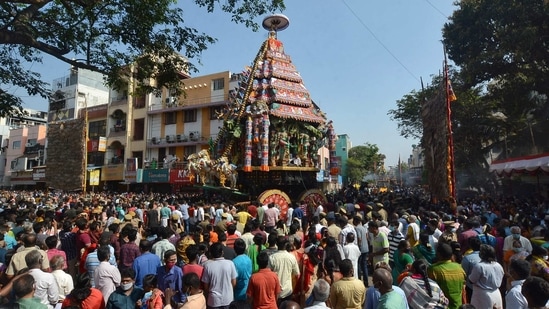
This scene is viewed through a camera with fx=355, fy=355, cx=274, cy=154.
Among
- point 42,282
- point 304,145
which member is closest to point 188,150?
point 304,145

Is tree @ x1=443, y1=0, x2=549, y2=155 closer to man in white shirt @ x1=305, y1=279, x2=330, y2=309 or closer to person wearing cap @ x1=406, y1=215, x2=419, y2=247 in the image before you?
person wearing cap @ x1=406, y1=215, x2=419, y2=247

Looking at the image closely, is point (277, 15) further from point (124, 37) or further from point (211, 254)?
point (211, 254)

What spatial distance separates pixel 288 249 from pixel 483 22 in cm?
2144

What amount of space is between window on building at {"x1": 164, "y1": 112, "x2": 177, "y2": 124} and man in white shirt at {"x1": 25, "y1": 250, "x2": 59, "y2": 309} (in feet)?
102

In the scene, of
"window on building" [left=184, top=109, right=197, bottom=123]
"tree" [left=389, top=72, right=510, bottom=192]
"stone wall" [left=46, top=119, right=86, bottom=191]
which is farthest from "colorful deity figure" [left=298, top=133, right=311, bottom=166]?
"stone wall" [left=46, top=119, right=86, bottom=191]

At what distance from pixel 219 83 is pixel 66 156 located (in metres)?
15.8

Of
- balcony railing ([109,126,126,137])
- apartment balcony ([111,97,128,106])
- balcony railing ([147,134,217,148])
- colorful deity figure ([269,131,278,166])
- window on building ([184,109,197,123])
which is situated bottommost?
colorful deity figure ([269,131,278,166])

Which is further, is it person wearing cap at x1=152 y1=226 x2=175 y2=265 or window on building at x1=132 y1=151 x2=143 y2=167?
window on building at x1=132 y1=151 x2=143 y2=167

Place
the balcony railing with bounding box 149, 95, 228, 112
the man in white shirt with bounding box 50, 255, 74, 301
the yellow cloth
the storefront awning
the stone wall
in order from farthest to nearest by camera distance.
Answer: the balcony railing with bounding box 149, 95, 228, 112, the stone wall, the storefront awning, the man in white shirt with bounding box 50, 255, 74, 301, the yellow cloth

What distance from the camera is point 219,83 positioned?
33.1 meters

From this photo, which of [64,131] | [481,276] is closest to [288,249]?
[481,276]

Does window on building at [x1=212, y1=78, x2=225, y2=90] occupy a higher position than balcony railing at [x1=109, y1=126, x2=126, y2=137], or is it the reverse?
window on building at [x1=212, y1=78, x2=225, y2=90]

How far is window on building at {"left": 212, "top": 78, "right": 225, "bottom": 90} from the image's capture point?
32844 millimetres

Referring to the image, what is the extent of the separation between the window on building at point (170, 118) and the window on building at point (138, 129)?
2807 millimetres
